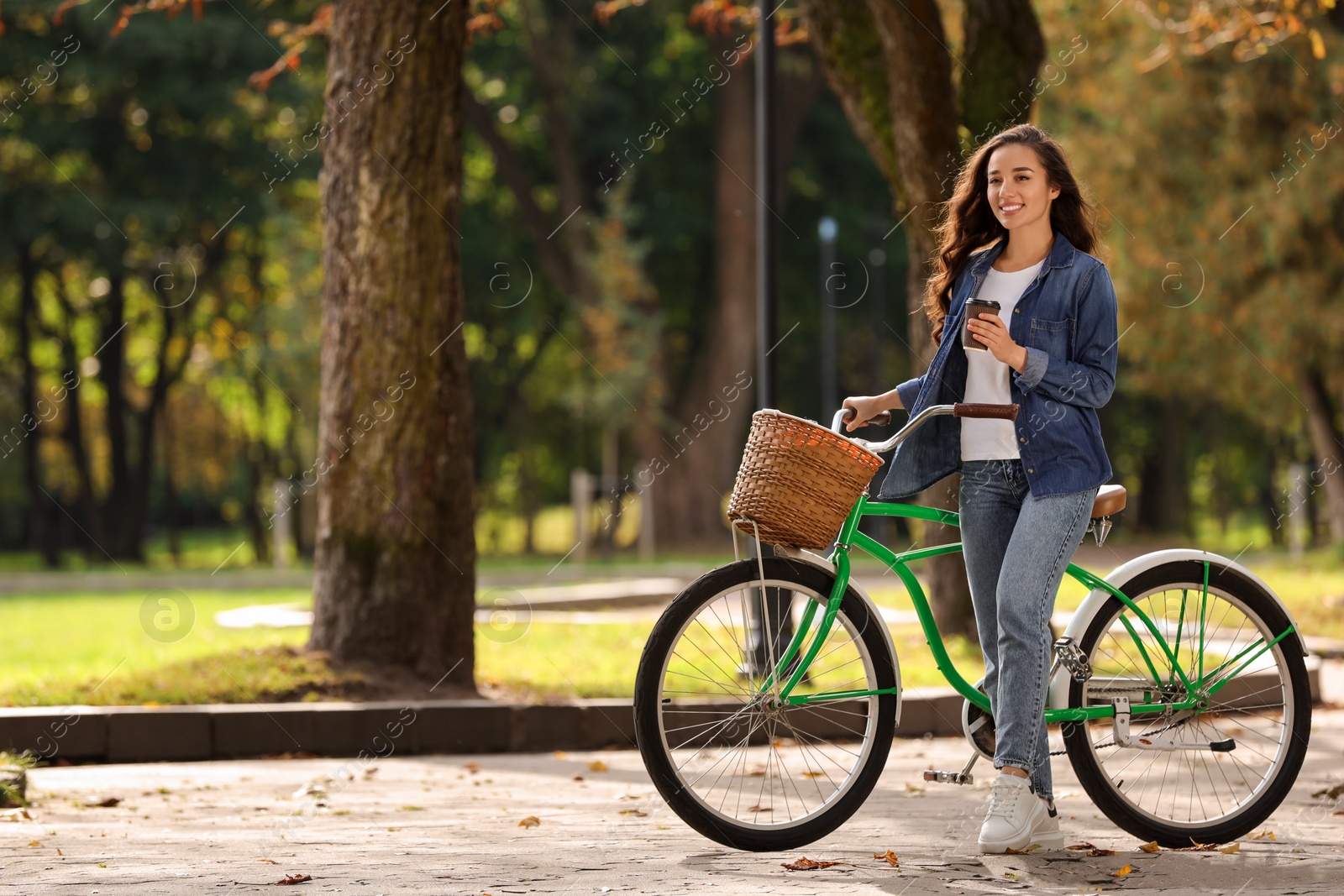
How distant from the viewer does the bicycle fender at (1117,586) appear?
4.82 m

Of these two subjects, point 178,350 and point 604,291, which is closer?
point 604,291

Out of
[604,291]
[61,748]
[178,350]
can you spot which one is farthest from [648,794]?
[178,350]

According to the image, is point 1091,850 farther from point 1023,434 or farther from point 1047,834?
point 1023,434

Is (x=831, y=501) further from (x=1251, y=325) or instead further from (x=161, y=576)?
(x=161, y=576)

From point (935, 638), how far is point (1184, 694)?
797 millimetres

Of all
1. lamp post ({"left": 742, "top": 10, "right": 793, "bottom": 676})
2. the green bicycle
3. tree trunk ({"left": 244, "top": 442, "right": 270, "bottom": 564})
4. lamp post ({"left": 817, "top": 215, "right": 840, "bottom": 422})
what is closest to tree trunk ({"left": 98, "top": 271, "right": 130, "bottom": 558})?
tree trunk ({"left": 244, "top": 442, "right": 270, "bottom": 564})

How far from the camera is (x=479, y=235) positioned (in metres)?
29.9

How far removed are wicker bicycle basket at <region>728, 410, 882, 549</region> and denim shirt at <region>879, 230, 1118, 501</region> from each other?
1.09 ft

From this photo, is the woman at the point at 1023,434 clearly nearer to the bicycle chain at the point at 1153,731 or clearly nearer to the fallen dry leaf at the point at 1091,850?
the fallen dry leaf at the point at 1091,850

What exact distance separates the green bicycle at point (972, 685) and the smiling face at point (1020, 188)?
59 cm

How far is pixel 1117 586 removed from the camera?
490cm

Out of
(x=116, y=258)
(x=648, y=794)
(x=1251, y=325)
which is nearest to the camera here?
(x=648, y=794)

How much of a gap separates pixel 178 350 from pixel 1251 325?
1058 inches

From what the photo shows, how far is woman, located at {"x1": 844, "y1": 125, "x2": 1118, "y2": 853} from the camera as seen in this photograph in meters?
4.62
